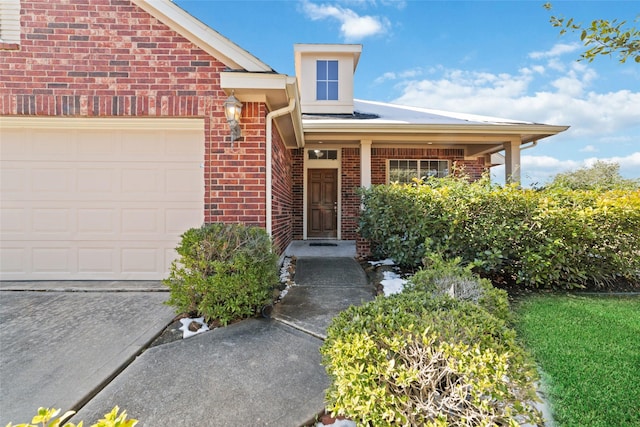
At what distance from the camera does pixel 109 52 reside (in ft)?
14.3

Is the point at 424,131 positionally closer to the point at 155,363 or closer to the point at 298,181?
the point at 298,181

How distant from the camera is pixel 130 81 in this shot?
4.37m

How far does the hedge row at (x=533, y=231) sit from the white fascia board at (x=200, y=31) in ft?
10.2

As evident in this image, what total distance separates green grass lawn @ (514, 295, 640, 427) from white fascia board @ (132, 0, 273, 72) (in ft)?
14.2

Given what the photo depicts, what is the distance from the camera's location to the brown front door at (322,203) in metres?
9.38

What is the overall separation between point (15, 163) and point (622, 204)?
8.83 metres

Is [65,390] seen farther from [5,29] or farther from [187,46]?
[5,29]

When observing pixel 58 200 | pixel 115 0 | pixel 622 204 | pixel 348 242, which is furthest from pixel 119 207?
pixel 622 204

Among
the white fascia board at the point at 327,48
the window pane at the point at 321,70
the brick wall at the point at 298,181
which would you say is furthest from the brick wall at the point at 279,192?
the white fascia board at the point at 327,48

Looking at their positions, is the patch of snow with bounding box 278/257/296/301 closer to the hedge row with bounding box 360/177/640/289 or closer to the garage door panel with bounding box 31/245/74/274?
the hedge row with bounding box 360/177/640/289

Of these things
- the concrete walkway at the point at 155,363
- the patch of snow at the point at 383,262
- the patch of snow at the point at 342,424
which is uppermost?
the patch of snow at the point at 383,262

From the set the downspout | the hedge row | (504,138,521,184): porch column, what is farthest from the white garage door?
(504,138,521,184): porch column

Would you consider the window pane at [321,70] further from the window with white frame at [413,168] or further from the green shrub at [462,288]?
the green shrub at [462,288]

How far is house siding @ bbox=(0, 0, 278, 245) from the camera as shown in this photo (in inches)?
169
